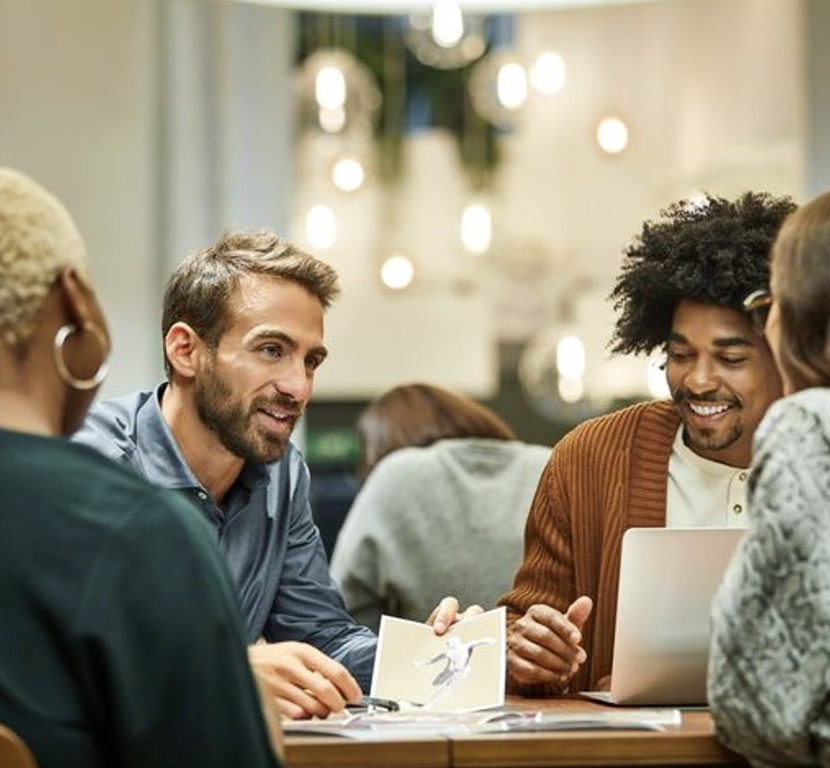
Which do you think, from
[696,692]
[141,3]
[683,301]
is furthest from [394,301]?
[696,692]

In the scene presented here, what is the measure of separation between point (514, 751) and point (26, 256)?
33.9 inches

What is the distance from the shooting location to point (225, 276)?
11.5 feet

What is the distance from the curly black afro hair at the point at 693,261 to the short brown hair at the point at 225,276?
0.54m

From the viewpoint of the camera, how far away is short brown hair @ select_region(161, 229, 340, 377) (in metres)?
3.49

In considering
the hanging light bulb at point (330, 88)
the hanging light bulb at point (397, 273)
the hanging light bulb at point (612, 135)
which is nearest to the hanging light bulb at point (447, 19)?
the hanging light bulb at point (330, 88)

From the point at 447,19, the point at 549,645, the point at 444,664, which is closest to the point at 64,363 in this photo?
the point at 444,664

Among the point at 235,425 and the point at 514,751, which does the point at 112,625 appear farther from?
the point at 235,425

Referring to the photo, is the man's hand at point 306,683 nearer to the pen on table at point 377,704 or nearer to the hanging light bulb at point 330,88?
the pen on table at point 377,704

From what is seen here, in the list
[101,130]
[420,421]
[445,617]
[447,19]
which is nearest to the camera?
[445,617]

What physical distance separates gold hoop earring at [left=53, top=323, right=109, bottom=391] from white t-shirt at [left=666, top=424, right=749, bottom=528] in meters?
1.46

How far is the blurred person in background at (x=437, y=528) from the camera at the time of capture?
4.89m

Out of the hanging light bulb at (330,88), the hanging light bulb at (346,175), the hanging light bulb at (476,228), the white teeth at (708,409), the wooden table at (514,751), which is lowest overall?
the wooden table at (514,751)

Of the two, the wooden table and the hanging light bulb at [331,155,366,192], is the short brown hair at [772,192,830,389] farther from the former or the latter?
the hanging light bulb at [331,155,366,192]

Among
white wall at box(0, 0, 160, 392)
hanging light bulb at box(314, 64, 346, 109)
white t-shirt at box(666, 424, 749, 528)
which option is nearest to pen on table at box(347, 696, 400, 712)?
white t-shirt at box(666, 424, 749, 528)
